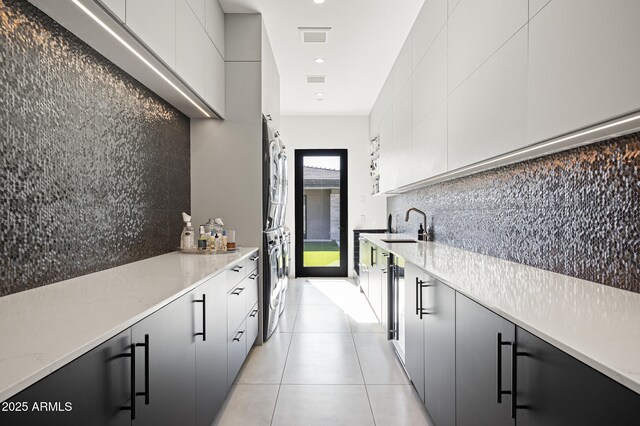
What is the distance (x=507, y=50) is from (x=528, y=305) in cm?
118

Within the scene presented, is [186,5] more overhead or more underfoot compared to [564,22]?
more overhead

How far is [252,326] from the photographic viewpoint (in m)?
3.03

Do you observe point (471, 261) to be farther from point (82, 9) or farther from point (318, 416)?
point (82, 9)

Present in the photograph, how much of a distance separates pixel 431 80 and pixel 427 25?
1.54 feet

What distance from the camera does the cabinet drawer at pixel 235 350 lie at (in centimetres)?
227

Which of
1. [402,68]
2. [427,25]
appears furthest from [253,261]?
[402,68]

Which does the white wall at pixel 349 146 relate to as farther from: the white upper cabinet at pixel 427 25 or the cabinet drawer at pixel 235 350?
the cabinet drawer at pixel 235 350

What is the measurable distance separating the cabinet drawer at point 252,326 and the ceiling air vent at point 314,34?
2549 millimetres

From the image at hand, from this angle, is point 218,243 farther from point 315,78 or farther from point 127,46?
point 315,78

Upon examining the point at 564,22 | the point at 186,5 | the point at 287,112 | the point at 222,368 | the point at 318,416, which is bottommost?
the point at 318,416

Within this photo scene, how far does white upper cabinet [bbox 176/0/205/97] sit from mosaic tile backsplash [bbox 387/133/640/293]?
1.98 meters

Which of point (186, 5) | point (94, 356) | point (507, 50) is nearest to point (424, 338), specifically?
point (507, 50)

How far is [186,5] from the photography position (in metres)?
2.35

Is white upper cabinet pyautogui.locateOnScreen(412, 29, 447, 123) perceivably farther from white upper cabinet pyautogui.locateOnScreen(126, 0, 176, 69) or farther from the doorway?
the doorway
